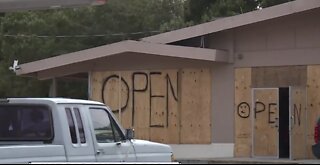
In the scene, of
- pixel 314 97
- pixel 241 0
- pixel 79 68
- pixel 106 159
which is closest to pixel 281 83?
pixel 314 97

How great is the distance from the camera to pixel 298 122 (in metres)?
20.8

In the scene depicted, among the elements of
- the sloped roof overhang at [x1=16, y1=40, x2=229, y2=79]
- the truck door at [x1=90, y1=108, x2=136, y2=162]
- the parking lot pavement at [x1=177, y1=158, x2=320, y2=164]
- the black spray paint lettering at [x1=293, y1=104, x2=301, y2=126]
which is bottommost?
the parking lot pavement at [x1=177, y1=158, x2=320, y2=164]

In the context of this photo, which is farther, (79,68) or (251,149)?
(79,68)

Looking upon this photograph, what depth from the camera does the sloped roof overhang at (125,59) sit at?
846 inches

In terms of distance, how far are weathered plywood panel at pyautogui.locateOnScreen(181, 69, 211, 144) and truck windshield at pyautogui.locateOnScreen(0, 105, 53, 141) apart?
1230cm

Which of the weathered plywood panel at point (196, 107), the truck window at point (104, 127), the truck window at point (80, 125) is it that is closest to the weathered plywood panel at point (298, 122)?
the weathered plywood panel at point (196, 107)

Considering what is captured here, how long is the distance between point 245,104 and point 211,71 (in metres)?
1.59

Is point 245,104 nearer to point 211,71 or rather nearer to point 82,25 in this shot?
point 211,71

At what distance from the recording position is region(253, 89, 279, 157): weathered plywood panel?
2111cm

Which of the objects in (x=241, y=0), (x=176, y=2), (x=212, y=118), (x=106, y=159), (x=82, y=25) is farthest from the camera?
(x=176, y=2)

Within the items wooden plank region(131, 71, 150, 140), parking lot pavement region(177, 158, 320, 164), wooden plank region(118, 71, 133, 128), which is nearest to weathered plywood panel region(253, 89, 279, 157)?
parking lot pavement region(177, 158, 320, 164)

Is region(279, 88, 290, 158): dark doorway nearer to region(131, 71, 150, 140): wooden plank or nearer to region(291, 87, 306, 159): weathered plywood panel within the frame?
region(291, 87, 306, 159): weathered plywood panel

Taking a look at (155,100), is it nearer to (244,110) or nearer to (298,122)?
(244,110)

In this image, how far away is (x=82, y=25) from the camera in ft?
145
